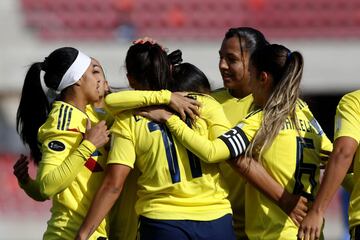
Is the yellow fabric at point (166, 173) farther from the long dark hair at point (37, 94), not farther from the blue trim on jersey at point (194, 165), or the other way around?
the long dark hair at point (37, 94)

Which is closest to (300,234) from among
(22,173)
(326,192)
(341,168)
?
(326,192)

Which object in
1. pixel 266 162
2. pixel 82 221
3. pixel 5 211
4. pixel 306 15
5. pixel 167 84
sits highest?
pixel 167 84

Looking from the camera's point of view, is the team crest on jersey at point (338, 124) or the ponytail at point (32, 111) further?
the ponytail at point (32, 111)

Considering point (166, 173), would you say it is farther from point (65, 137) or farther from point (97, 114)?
point (97, 114)

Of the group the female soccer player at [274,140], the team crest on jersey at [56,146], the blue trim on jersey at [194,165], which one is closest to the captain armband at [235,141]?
the female soccer player at [274,140]

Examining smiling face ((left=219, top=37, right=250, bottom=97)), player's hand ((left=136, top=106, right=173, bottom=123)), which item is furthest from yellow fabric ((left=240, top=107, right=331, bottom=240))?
smiling face ((left=219, top=37, right=250, bottom=97))

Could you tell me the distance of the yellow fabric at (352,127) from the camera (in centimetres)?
457

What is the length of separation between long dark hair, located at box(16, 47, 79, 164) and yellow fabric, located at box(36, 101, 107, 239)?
0.21 metres

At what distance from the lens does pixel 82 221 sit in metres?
4.96

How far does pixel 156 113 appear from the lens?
15.6 feet

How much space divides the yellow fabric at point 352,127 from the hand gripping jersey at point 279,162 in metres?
0.25

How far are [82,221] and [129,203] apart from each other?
27 cm

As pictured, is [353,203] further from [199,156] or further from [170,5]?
[170,5]

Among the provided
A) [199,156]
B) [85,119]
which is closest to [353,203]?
[199,156]
